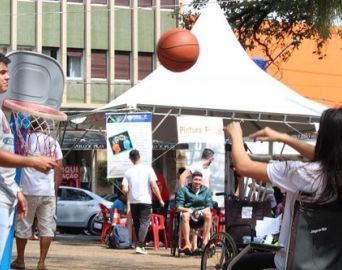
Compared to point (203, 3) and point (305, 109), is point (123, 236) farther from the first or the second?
point (203, 3)

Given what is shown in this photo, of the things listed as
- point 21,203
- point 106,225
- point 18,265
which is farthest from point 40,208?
point 106,225

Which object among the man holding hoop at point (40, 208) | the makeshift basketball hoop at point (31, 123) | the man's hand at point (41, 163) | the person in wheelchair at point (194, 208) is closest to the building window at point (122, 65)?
the person in wheelchair at point (194, 208)

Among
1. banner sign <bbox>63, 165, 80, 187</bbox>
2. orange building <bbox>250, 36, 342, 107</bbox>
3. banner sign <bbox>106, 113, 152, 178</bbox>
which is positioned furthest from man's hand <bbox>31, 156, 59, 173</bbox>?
orange building <bbox>250, 36, 342, 107</bbox>

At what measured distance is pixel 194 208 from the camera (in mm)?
16469

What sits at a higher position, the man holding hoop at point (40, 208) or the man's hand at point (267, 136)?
the man's hand at point (267, 136)

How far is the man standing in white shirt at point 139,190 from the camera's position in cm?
1706

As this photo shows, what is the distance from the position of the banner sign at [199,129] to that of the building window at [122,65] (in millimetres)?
27502

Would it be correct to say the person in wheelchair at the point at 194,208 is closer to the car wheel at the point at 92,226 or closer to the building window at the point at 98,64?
the car wheel at the point at 92,226

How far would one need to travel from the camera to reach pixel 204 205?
16.4 meters

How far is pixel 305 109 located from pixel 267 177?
14.5 metres

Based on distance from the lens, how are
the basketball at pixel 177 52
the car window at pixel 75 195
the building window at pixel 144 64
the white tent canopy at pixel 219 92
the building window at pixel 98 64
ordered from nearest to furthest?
the basketball at pixel 177 52 < the white tent canopy at pixel 219 92 < the car window at pixel 75 195 < the building window at pixel 98 64 < the building window at pixel 144 64

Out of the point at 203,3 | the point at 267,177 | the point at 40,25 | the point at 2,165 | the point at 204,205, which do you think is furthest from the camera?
the point at 40,25

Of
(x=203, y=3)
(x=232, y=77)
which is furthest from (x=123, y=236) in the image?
(x=203, y=3)

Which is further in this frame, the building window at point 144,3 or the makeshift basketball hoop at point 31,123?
the building window at point 144,3
